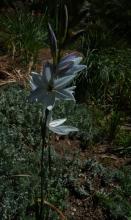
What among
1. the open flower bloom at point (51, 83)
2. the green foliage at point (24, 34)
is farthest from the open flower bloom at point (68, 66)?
the green foliage at point (24, 34)

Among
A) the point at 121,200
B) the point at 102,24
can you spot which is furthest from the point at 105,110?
the point at 102,24

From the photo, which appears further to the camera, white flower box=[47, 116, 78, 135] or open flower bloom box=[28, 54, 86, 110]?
white flower box=[47, 116, 78, 135]

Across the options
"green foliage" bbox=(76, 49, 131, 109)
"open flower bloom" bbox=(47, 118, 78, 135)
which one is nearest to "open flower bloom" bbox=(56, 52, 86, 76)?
"open flower bloom" bbox=(47, 118, 78, 135)

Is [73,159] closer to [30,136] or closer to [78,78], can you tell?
[30,136]

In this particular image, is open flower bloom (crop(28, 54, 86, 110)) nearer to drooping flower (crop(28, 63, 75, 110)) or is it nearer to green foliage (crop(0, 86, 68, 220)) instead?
drooping flower (crop(28, 63, 75, 110))

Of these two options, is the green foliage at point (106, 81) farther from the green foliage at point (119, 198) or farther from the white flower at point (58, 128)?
the white flower at point (58, 128)

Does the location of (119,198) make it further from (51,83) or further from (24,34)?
(24,34)

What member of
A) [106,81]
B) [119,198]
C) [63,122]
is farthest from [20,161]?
[106,81]
